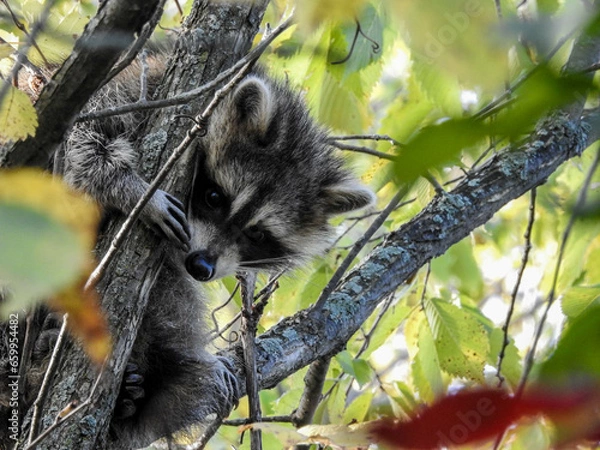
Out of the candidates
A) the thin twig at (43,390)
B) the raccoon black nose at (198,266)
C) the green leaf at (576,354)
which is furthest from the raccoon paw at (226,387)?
the green leaf at (576,354)

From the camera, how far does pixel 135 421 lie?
7.52 feet

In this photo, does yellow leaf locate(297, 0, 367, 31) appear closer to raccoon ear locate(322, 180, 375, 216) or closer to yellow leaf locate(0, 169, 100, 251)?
yellow leaf locate(0, 169, 100, 251)

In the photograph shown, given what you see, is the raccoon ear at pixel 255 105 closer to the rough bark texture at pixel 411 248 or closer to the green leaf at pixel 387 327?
the rough bark texture at pixel 411 248

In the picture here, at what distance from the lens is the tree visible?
117cm

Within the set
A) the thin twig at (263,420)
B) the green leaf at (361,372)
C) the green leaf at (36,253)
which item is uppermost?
the green leaf at (361,372)

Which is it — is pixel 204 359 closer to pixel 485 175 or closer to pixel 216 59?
pixel 216 59

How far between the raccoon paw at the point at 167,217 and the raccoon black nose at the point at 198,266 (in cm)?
Result: 32

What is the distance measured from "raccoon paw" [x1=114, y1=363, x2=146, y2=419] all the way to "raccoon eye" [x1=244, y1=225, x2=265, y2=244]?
2.57 feet

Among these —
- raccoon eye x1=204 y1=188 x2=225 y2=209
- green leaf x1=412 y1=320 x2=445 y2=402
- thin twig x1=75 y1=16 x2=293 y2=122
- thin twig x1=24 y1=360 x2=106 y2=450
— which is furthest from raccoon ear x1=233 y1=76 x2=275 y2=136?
thin twig x1=24 y1=360 x2=106 y2=450

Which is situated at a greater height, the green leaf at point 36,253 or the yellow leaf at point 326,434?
the yellow leaf at point 326,434

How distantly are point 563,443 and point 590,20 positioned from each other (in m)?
0.32

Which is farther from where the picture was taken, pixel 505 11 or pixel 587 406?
pixel 505 11

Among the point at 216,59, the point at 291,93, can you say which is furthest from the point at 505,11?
the point at 291,93

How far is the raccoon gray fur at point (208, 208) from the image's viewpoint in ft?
7.61
